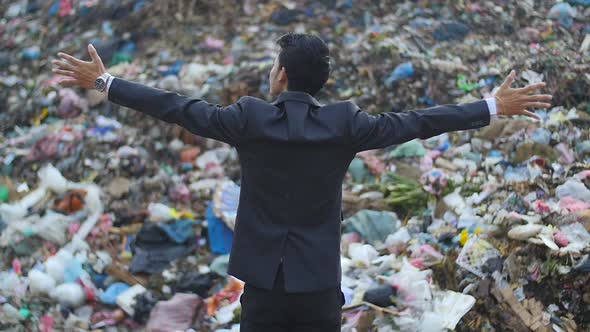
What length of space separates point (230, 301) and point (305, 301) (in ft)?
6.62

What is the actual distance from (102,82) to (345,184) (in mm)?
3208

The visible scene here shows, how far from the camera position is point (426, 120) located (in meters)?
1.95

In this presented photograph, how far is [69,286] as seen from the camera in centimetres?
404

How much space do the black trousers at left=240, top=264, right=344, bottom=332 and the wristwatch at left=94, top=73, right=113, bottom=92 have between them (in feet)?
2.46

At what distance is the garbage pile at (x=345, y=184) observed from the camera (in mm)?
3350

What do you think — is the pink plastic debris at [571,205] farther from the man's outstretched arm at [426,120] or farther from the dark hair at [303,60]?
the dark hair at [303,60]

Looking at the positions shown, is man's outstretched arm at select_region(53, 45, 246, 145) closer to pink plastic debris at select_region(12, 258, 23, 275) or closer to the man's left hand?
the man's left hand

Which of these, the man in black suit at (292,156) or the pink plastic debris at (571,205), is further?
the pink plastic debris at (571,205)

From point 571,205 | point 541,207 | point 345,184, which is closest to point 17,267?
point 345,184

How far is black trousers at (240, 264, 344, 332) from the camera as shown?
76.8 inches

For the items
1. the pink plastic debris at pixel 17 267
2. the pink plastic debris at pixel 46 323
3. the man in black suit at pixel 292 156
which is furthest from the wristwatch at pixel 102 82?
the pink plastic debris at pixel 17 267

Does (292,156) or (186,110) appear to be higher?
(186,110)

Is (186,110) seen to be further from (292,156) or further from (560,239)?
(560,239)

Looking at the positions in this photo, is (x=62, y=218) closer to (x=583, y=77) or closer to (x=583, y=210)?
(x=583, y=210)
